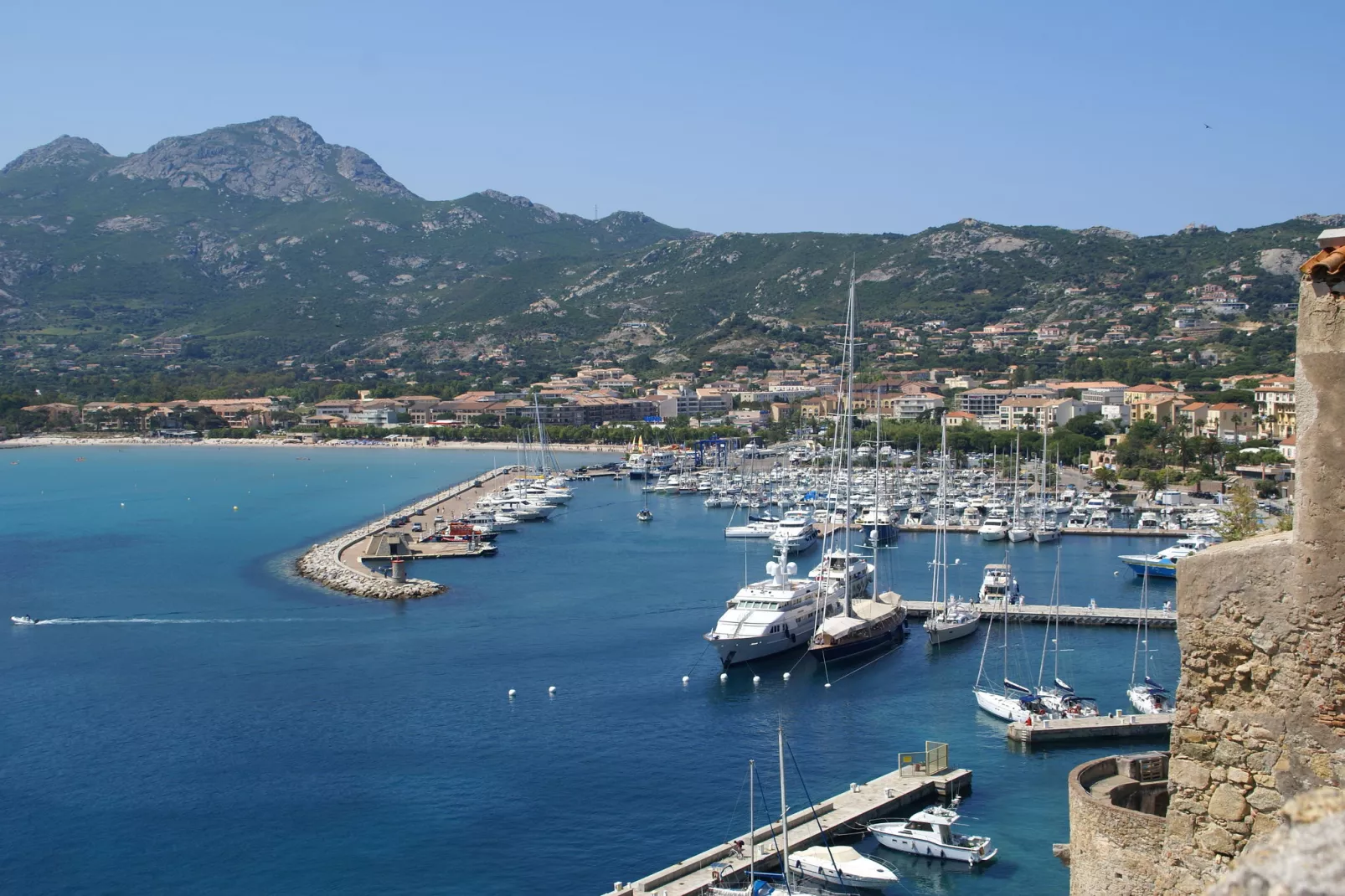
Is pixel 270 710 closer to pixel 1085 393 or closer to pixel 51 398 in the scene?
pixel 1085 393

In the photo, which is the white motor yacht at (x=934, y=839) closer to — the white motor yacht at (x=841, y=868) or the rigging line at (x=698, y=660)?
the white motor yacht at (x=841, y=868)

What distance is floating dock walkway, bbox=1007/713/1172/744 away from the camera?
63.8 ft

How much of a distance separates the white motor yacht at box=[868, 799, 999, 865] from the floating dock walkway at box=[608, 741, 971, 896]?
43cm

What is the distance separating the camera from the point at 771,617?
25.8 m

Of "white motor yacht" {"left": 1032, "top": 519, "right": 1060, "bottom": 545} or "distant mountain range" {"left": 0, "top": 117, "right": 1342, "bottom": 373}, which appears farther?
"distant mountain range" {"left": 0, "top": 117, "right": 1342, "bottom": 373}

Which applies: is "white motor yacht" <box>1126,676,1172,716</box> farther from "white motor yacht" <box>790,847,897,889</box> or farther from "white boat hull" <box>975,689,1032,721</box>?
"white motor yacht" <box>790,847,897,889</box>

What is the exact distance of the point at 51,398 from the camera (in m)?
111

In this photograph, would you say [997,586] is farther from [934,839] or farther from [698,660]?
[934,839]

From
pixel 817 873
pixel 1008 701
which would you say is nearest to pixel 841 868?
pixel 817 873

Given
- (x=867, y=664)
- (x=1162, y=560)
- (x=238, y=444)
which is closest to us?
(x=867, y=664)

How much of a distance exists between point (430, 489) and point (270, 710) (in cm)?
4078

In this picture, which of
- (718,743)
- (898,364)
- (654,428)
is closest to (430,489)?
(654,428)

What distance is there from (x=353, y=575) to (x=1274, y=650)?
1376 inches

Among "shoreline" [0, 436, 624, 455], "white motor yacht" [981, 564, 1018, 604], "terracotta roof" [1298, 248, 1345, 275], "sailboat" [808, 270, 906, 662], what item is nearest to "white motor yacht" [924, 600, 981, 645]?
"sailboat" [808, 270, 906, 662]
